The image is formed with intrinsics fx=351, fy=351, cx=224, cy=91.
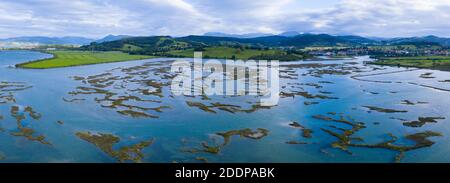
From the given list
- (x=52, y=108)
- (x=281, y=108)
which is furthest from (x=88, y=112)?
(x=281, y=108)

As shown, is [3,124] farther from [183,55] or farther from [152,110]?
[183,55]

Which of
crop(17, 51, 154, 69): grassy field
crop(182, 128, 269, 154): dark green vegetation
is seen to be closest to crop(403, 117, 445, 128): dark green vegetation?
crop(182, 128, 269, 154): dark green vegetation

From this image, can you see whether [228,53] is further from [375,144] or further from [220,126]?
[375,144]

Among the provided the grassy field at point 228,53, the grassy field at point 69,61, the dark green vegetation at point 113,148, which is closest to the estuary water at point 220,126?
the dark green vegetation at point 113,148

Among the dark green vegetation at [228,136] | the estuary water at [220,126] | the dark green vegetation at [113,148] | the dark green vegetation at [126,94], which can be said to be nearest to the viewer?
the dark green vegetation at [113,148]

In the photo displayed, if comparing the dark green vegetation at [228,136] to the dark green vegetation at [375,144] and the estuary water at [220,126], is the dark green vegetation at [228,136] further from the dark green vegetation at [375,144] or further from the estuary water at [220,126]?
the dark green vegetation at [375,144]

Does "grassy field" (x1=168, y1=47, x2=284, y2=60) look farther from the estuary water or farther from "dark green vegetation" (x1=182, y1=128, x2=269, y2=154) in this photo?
"dark green vegetation" (x1=182, y1=128, x2=269, y2=154)
